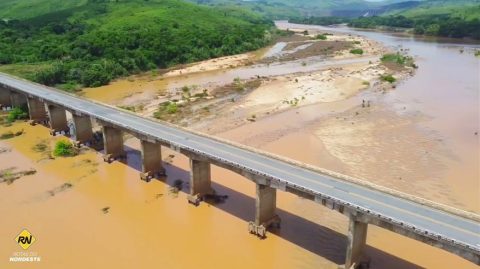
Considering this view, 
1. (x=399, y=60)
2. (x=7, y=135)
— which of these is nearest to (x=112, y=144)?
(x=7, y=135)

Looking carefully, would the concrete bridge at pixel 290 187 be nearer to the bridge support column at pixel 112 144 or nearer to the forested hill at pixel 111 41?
the bridge support column at pixel 112 144

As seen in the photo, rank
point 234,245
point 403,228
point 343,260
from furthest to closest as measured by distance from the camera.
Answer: point 234,245
point 343,260
point 403,228

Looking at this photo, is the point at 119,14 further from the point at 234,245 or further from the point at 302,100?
the point at 234,245

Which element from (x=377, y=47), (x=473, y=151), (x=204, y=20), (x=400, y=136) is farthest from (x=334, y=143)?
(x=204, y=20)

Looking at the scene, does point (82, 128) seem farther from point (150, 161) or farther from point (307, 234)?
point (307, 234)

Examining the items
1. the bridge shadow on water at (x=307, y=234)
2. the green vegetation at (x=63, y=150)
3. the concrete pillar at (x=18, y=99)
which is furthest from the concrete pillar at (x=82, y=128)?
the concrete pillar at (x=18, y=99)
